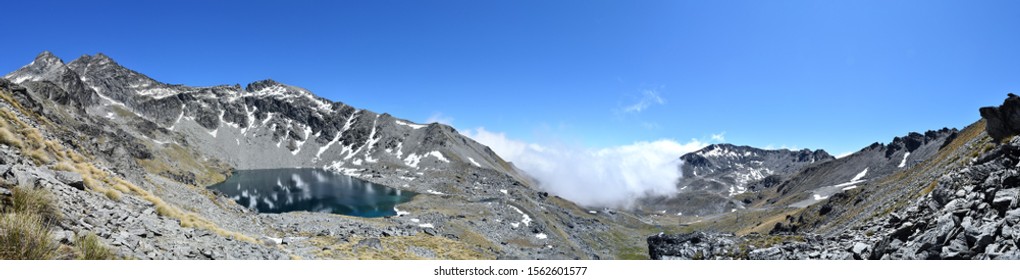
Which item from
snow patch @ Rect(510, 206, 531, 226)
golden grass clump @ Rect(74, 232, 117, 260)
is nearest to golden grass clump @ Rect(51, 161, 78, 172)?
golden grass clump @ Rect(74, 232, 117, 260)

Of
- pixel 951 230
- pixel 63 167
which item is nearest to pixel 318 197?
pixel 63 167

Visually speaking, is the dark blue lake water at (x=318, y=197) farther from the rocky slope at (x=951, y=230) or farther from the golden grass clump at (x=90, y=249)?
the golden grass clump at (x=90, y=249)

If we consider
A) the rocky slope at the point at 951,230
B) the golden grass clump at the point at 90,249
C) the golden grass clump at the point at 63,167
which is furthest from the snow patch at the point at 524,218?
the golden grass clump at the point at 90,249

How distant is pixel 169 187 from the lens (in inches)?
1463

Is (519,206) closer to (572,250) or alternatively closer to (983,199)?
(572,250)

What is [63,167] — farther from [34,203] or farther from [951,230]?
[951,230]

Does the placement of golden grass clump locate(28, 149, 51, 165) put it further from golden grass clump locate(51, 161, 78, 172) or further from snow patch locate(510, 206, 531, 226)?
snow patch locate(510, 206, 531, 226)

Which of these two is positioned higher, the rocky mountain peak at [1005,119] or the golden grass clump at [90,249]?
the rocky mountain peak at [1005,119]

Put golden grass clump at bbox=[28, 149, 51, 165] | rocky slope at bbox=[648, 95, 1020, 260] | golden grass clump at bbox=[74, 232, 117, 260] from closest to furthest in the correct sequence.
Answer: golden grass clump at bbox=[74, 232, 117, 260], rocky slope at bbox=[648, 95, 1020, 260], golden grass clump at bbox=[28, 149, 51, 165]

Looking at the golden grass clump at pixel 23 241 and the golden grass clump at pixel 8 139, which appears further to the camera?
the golden grass clump at pixel 8 139

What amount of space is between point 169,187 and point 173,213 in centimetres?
1964

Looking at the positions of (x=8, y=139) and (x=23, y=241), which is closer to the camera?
(x=23, y=241)
